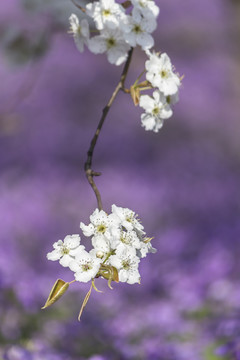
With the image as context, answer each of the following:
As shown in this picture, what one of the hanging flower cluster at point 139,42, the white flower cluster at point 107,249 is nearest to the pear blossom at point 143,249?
the white flower cluster at point 107,249

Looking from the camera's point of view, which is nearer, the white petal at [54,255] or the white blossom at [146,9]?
the white petal at [54,255]

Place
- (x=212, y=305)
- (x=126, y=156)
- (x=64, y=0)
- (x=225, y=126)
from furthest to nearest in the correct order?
1. (x=225, y=126)
2. (x=126, y=156)
3. (x=212, y=305)
4. (x=64, y=0)

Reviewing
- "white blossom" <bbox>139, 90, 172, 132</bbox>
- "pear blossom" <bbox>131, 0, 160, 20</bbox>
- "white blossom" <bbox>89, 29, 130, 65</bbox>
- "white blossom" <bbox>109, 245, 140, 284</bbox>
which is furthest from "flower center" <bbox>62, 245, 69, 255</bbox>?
"pear blossom" <bbox>131, 0, 160, 20</bbox>

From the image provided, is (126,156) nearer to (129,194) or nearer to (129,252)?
(129,194)

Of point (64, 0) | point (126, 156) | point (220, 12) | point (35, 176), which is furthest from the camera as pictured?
point (220, 12)


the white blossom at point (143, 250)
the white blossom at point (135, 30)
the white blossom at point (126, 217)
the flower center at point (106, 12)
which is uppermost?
the flower center at point (106, 12)

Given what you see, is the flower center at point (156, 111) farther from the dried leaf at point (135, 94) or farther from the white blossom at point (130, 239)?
the white blossom at point (130, 239)

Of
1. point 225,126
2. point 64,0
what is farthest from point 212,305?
point 225,126

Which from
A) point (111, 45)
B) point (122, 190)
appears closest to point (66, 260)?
point (111, 45)

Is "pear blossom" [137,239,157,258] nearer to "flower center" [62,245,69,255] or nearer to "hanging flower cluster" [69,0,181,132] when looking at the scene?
"flower center" [62,245,69,255]
